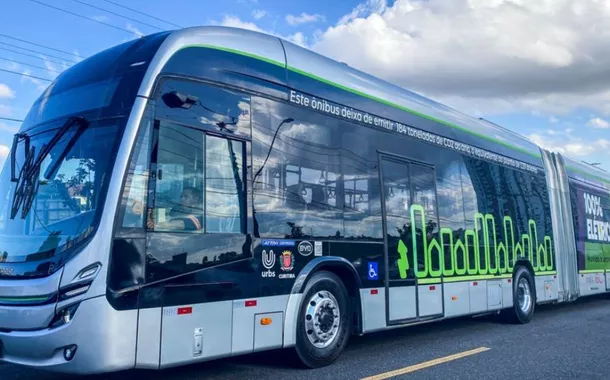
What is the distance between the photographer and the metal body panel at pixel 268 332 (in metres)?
5.76

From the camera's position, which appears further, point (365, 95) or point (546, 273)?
point (546, 273)

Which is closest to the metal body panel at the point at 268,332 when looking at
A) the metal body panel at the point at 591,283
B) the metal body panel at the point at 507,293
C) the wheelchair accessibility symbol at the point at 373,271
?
the wheelchair accessibility symbol at the point at 373,271

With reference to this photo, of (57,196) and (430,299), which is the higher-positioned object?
(57,196)

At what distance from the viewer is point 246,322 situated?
5652 millimetres

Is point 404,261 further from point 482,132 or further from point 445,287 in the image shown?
point 482,132

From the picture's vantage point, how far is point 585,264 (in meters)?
13.7

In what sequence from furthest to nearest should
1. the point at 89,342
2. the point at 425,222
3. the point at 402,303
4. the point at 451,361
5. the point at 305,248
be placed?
the point at 425,222
the point at 402,303
the point at 451,361
the point at 305,248
the point at 89,342

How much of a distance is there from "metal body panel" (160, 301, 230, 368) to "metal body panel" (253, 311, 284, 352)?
0.36 metres

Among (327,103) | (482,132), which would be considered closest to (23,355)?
(327,103)

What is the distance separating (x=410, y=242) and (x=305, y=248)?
7.40 feet

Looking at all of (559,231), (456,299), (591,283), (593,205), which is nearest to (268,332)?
(456,299)

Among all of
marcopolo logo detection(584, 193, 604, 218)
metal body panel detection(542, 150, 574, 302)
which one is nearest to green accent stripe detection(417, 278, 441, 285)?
metal body panel detection(542, 150, 574, 302)

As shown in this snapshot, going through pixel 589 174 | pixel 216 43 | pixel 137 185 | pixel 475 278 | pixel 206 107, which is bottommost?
pixel 475 278

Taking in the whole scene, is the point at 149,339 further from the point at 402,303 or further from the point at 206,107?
the point at 402,303
